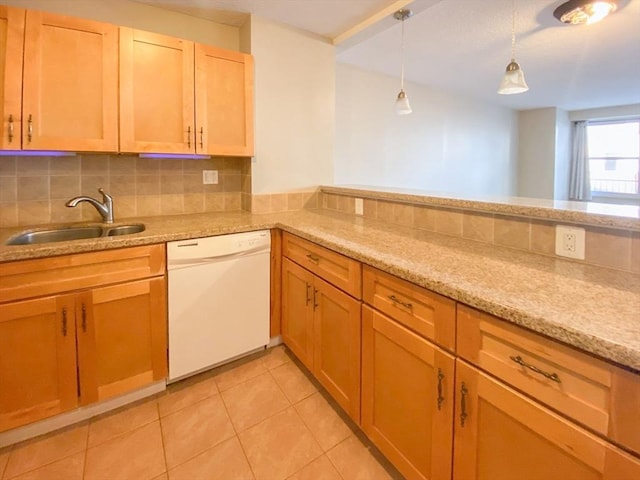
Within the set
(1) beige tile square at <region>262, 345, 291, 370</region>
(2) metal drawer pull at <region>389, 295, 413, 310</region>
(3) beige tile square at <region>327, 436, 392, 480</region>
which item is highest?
(2) metal drawer pull at <region>389, 295, 413, 310</region>

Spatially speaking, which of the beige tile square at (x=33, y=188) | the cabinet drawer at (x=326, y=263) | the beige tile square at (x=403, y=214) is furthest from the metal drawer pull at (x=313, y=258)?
the beige tile square at (x=33, y=188)

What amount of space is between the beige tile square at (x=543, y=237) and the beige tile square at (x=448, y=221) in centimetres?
33

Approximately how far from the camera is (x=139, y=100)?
1.87 metres

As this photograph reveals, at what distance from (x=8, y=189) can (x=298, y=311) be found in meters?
1.72

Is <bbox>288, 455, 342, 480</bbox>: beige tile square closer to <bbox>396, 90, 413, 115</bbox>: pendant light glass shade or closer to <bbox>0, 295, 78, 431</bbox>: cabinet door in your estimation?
<bbox>0, 295, 78, 431</bbox>: cabinet door

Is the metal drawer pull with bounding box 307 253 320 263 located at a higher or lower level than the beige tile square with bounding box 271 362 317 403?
higher

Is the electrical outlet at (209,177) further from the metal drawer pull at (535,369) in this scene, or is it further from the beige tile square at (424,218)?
the metal drawer pull at (535,369)

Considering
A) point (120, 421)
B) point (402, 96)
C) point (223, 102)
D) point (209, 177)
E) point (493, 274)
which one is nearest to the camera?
point (493, 274)

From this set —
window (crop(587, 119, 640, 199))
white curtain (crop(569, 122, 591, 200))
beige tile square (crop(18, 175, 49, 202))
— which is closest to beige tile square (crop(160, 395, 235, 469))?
beige tile square (crop(18, 175, 49, 202))

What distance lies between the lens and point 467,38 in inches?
109

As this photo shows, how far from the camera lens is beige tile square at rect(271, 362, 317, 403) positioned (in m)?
1.87

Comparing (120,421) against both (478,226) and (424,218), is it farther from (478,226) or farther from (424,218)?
(478,226)

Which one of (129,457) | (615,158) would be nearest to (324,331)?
(129,457)

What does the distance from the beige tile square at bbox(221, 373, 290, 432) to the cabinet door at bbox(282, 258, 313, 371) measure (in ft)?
0.74
